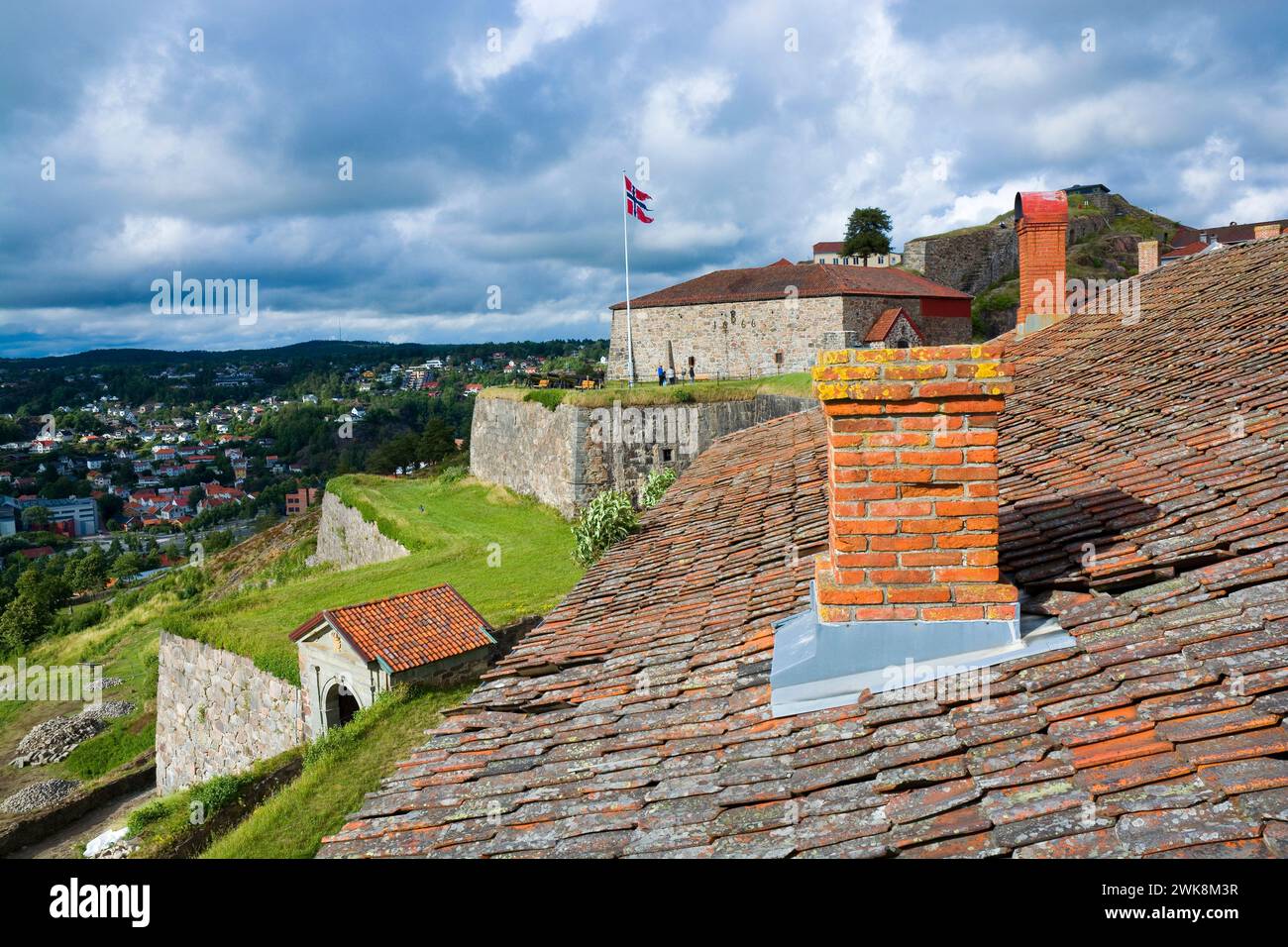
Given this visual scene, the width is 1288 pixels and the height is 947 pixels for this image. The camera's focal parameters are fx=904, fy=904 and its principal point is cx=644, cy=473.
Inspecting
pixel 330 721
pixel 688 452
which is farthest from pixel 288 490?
pixel 330 721

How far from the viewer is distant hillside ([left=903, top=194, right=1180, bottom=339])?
5441 centimetres

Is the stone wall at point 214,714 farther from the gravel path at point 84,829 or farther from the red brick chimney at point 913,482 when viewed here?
the red brick chimney at point 913,482

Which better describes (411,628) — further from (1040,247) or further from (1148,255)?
(1148,255)

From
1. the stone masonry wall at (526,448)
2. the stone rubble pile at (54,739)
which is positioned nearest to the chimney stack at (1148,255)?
the stone masonry wall at (526,448)

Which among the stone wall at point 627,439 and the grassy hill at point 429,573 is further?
the stone wall at point 627,439

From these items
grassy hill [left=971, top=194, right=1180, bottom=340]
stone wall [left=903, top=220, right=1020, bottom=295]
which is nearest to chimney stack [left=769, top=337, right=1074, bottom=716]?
grassy hill [left=971, top=194, right=1180, bottom=340]

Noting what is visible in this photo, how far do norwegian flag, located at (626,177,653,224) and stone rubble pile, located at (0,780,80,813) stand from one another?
73.0 ft

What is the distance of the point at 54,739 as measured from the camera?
80.0 feet

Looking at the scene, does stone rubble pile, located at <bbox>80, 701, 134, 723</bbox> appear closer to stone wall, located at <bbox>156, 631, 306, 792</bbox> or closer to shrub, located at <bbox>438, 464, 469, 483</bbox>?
stone wall, located at <bbox>156, 631, 306, 792</bbox>

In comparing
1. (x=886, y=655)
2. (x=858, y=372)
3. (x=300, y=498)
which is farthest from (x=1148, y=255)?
(x=300, y=498)

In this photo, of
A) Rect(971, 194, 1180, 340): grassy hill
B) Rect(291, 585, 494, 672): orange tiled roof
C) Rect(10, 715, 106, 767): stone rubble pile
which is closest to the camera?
Rect(291, 585, 494, 672): orange tiled roof

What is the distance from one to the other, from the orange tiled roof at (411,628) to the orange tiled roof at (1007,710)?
308 inches

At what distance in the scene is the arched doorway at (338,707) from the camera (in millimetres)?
14830

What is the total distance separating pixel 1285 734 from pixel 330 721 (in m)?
14.5
